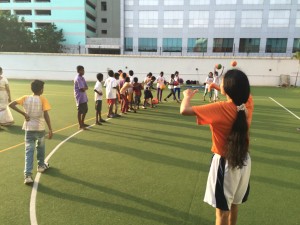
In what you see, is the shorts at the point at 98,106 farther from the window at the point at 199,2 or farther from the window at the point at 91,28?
the window at the point at 91,28

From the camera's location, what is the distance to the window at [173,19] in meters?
47.5

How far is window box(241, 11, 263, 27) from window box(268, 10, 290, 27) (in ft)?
6.13

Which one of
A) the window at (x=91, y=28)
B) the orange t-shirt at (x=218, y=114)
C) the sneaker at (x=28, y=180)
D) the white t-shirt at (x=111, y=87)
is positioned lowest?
the sneaker at (x=28, y=180)

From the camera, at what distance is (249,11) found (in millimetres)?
45750

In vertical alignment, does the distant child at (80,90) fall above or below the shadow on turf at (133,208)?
Result: above

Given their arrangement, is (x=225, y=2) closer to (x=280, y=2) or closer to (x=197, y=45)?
(x=197, y=45)

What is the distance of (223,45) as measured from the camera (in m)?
47.6

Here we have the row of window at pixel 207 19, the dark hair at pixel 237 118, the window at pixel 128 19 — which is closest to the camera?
the dark hair at pixel 237 118

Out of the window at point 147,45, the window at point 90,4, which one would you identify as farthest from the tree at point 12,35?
the window at point 147,45

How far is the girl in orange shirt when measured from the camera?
8.24ft

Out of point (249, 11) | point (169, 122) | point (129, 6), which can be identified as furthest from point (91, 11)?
point (169, 122)

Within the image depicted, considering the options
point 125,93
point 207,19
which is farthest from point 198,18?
point 125,93

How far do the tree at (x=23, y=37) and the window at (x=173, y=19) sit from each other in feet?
69.1

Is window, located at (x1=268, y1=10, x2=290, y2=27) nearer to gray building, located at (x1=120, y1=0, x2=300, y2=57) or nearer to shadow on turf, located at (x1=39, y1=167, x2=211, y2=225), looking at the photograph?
gray building, located at (x1=120, y1=0, x2=300, y2=57)
